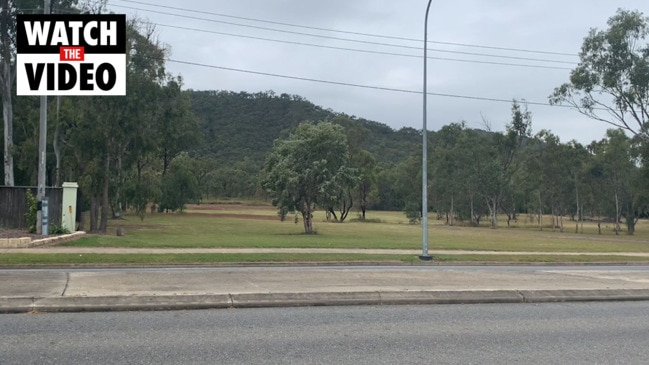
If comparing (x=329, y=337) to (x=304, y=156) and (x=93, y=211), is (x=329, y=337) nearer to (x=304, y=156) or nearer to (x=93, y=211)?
(x=93, y=211)

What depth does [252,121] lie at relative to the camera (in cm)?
14175

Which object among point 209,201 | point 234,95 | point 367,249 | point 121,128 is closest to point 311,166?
point 121,128

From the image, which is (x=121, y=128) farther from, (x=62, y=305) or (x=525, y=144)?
(x=525, y=144)

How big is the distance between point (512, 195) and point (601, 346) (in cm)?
8792

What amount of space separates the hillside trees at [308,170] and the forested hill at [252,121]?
82402 mm

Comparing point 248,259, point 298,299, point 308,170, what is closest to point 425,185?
point 248,259

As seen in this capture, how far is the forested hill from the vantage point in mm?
135500

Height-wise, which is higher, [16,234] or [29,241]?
[16,234]

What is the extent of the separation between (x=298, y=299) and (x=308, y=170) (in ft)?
118

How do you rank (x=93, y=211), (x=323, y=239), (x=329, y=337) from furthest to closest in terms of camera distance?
(x=93, y=211), (x=323, y=239), (x=329, y=337)

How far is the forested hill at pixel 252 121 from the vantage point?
445 feet

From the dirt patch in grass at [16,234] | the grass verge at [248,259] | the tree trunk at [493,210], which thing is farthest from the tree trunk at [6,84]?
the tree trunk at [493,210]

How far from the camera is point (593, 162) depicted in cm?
7550

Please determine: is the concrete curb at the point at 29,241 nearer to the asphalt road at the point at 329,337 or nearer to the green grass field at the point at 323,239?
the green grass field at the point at 323,239
